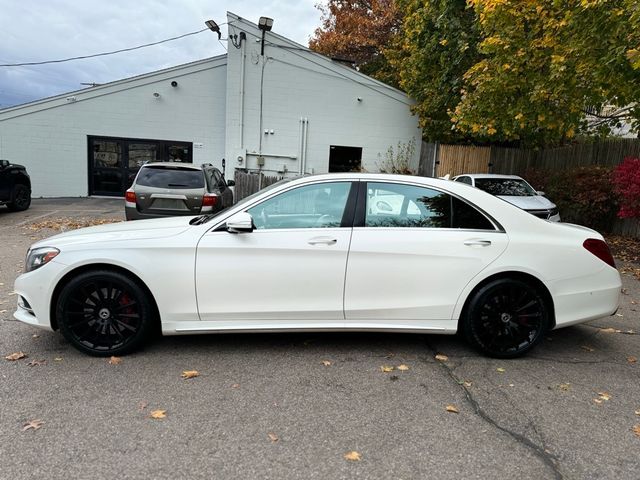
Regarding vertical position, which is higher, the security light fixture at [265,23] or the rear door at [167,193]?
the security light fixture at [265,23]

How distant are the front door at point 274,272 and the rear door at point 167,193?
4770 mm

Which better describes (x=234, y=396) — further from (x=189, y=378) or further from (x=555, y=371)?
(x=555, y=371)

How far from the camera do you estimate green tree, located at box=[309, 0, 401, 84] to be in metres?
24.4

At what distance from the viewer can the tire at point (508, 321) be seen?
3982 mm

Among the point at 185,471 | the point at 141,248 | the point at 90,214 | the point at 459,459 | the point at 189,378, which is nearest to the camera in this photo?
the point at 185,471

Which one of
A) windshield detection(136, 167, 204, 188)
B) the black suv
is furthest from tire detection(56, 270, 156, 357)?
the black suv

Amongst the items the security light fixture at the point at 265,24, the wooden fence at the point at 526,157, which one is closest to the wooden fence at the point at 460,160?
the wooden fence at the point at 526,157

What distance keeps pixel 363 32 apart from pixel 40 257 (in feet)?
79.6

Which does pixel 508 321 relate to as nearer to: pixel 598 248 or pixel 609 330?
pixel 598 248

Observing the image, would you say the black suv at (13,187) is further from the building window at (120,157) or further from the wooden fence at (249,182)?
the wooden fence at (249,182)

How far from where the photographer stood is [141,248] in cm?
376

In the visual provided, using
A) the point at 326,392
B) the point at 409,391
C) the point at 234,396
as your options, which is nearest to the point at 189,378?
the point at 234,396

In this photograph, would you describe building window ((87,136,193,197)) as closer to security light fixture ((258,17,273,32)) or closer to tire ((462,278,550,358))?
security light fixture ((258,17,273,32))

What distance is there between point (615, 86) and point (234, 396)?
8614mm
